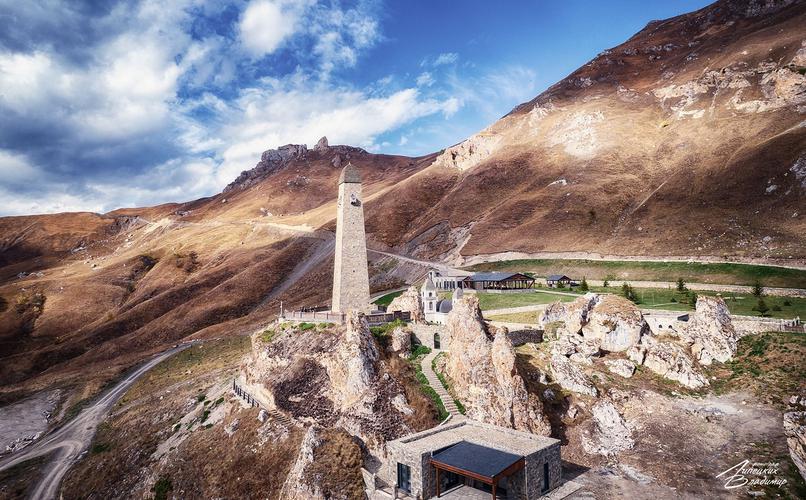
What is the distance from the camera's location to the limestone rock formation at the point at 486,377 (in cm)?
2941

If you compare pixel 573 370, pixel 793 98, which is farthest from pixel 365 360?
pixel 793 98

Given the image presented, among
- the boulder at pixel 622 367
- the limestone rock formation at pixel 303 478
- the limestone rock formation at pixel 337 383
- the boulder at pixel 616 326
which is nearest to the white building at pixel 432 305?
the limestone rock formation at pixel 337 383

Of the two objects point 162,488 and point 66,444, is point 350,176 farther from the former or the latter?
point 66,444

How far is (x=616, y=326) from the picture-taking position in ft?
119

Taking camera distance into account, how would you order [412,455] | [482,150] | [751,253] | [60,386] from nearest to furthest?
[412,455] < [751,253] < [60,386] < [482,150]

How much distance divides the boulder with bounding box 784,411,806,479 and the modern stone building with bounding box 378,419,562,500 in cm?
1188

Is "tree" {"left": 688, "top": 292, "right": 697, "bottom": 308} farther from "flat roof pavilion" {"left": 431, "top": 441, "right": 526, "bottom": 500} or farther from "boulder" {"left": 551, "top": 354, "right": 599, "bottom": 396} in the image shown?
"flat roof pavilion" {"left": 431, "top": 441, "right": 526, "bottom": 500}

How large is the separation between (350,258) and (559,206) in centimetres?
6969

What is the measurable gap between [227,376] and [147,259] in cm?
11501

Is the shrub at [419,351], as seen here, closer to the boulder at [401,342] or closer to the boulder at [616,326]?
the boulder at [401,342]

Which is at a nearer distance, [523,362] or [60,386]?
[523,362]

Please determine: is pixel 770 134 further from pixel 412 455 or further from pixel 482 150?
pixel 412 455

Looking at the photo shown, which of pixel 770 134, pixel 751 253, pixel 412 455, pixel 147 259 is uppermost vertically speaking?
pixel 770 134

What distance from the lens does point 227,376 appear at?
2002 inches
